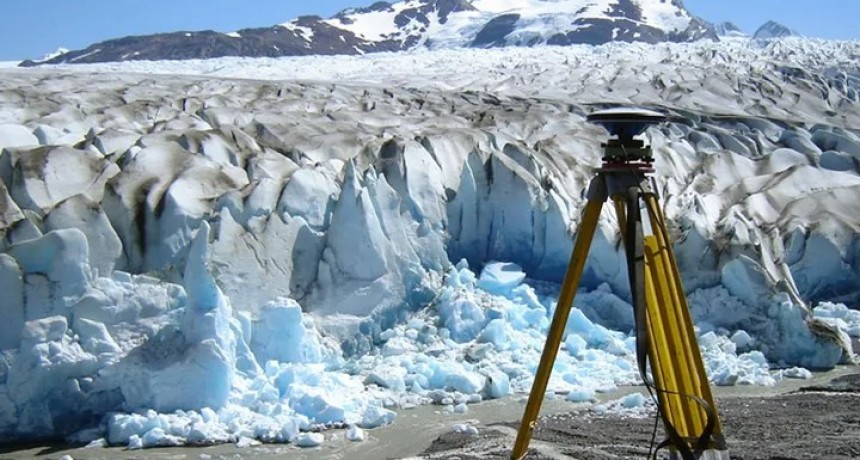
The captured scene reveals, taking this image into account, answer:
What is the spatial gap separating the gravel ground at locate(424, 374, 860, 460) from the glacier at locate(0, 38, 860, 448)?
770mm

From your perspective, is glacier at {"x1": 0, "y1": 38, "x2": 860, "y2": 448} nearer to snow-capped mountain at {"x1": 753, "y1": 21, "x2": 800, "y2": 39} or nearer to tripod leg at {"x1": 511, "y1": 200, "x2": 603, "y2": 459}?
tripod leg at {"x1": 511, "y1": 200, "x2": 603, "y2": 459}

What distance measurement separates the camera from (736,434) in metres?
7.16

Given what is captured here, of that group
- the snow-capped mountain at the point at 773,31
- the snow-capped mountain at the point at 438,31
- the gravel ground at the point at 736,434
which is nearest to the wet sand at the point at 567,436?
the gravel ground at the point at 736,434

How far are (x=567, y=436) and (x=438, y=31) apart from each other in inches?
1553

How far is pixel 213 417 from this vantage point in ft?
25.8

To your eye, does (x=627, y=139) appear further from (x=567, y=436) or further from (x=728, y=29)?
(x=728, y=29)

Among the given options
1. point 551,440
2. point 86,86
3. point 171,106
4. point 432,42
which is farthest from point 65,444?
point 432,42

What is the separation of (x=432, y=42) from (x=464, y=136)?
102 feet

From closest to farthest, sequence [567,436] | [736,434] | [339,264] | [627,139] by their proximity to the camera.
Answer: [627,139]
[736,434]
[567,436]
[339,264]

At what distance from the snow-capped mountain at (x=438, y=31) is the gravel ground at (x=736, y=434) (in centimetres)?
3093

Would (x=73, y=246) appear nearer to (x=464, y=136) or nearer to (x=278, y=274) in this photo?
(x=278, y=274)

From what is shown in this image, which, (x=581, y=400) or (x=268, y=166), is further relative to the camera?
(x=268, y=166)

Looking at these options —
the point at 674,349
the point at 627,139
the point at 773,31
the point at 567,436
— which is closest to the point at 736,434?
the point at 567,436

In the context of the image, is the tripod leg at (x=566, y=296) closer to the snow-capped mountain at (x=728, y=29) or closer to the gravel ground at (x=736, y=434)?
the gravel ground at (x=736, y=434)
